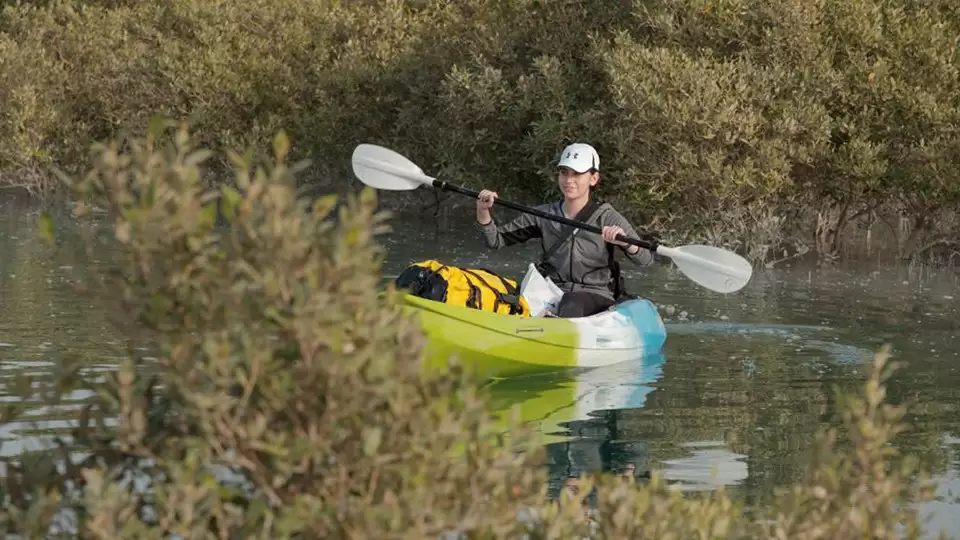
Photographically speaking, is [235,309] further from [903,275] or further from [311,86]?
[311,86]

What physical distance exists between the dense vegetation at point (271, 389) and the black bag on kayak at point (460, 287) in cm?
646

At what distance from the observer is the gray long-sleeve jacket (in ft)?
39.5

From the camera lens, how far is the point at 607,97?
21344 millimetres

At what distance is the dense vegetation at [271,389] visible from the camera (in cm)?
379

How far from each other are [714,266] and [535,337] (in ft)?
7.66

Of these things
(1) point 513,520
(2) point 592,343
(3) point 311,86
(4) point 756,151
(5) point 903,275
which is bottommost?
(1) point 513,520

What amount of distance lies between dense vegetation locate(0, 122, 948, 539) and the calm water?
109 cm

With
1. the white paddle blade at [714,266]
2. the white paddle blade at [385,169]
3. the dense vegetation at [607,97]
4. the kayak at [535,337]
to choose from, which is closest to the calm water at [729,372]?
the kayak at [535,337]

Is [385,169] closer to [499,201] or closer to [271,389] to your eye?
[499,201]

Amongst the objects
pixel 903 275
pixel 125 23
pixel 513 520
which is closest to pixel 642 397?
pixel 513 520

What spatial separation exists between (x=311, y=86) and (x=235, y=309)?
2380cm

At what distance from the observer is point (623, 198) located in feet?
67.8

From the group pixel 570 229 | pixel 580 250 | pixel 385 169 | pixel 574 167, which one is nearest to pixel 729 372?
pixel 580 250

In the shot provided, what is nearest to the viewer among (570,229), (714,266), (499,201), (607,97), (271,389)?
(271,389)
